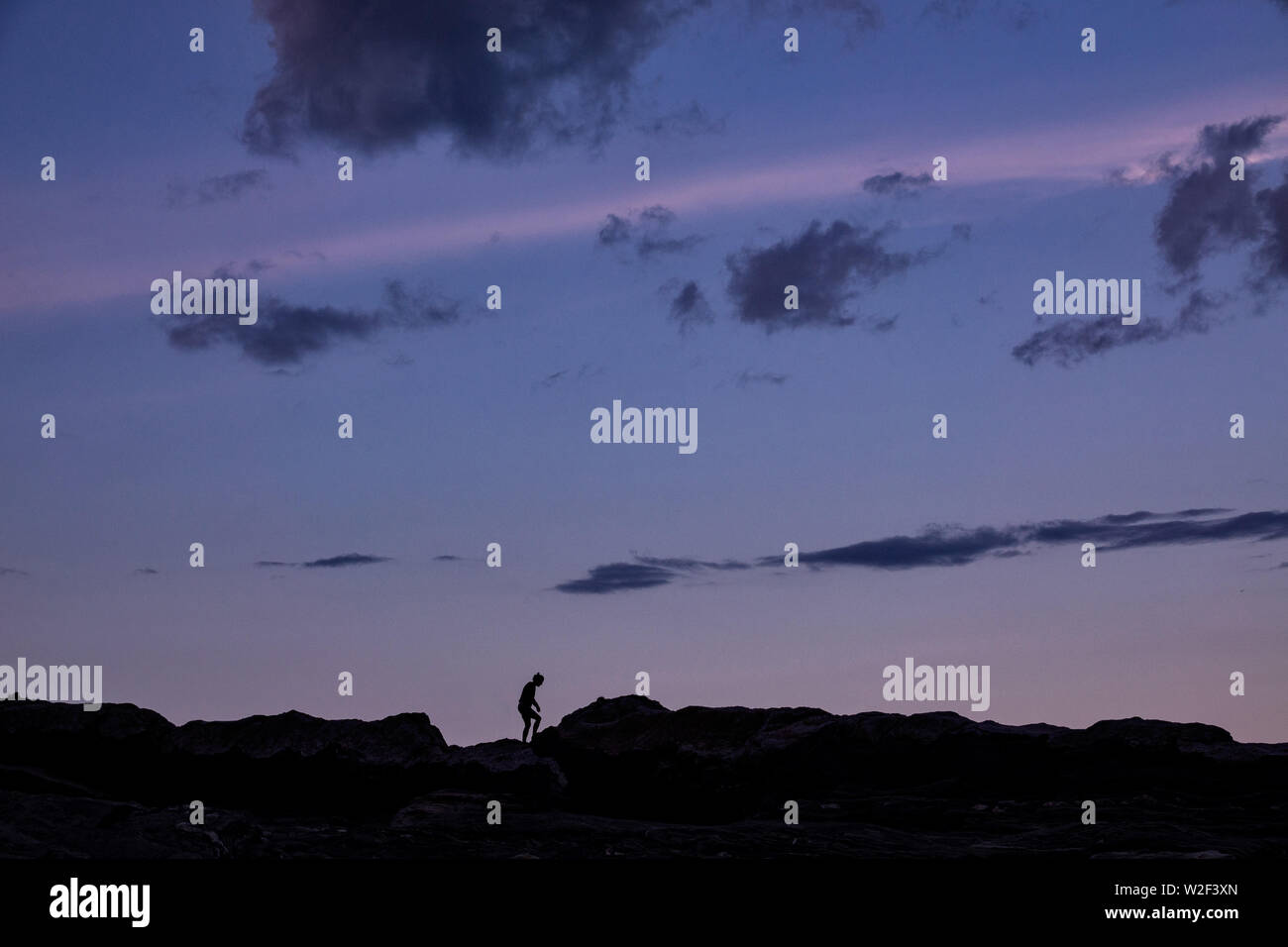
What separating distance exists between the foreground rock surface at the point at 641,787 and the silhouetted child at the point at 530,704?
434 millimetres

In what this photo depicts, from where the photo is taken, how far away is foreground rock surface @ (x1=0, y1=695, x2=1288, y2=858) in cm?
1357

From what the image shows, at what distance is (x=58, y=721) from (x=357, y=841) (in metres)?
14.8

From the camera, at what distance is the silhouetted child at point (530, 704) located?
78.3ft

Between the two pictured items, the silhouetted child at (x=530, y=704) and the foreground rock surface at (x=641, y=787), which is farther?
the silhouetted child at (x=530, y=704)

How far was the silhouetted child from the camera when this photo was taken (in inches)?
939

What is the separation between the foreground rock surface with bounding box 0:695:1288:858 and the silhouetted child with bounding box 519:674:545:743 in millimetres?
434

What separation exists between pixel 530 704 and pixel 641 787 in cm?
284

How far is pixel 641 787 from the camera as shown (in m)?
22.3

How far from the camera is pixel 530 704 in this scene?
940 inches

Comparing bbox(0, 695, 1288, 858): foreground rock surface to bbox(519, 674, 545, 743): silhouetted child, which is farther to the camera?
bbox(519, 674, 545, 743): silhouetted child
